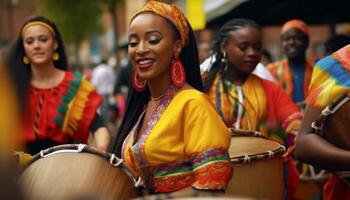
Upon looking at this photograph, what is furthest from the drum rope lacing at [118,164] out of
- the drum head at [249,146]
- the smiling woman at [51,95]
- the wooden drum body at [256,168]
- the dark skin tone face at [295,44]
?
the dark skin tone face at [295,44]

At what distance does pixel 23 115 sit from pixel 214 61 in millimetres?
4126

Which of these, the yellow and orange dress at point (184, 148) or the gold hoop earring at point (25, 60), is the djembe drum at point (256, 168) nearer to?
the yellow and orange dress at point (184, 148)

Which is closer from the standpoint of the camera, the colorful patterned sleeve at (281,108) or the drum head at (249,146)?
the drum head at (249,146)

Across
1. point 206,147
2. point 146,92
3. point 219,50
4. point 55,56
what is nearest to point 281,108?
point 219,50

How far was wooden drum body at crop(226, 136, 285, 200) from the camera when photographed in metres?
3.60

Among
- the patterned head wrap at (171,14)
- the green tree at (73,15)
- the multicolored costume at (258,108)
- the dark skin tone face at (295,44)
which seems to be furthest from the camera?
the green tree at (73,15)

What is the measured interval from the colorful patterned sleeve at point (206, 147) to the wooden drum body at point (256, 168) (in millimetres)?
670

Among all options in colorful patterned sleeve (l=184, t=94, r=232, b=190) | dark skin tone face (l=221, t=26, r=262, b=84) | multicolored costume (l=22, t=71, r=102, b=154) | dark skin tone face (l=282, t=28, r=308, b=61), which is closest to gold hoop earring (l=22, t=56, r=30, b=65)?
multicolored costume (l=22, t=71, r=102, b=154)

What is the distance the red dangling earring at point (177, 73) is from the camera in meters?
3.16

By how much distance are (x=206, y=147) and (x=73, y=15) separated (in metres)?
31.6

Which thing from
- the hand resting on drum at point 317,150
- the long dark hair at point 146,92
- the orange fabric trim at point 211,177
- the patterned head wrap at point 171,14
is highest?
the patterned head wrap at point 171,14

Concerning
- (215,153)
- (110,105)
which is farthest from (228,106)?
(110,105)

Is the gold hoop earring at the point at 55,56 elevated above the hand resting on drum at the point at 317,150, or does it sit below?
above

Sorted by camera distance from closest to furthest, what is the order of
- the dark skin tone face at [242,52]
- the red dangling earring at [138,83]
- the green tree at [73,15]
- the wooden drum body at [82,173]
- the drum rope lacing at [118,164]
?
the wooden drum body at [82,173] → the drum rope lacing at [118,164] → the red dangling earring at [138,83] → the dark skin tone face at [242,52] → the green tree at [73,15]
